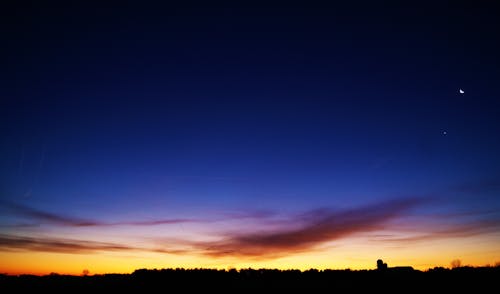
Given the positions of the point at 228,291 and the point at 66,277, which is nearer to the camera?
the point at 228,291

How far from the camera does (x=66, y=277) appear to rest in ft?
186

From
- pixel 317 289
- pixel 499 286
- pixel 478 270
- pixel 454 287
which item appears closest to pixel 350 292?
pixel 317 289

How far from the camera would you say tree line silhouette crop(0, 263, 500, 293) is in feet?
148

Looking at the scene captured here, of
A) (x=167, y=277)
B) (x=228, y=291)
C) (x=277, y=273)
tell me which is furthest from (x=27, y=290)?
(x=277, y=273)

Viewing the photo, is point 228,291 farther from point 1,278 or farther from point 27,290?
point 1,278

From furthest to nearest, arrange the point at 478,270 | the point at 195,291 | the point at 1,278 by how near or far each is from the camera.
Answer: the point at 1,278
the point at 478,270
the point at 195,291

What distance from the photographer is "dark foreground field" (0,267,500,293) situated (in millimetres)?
45031

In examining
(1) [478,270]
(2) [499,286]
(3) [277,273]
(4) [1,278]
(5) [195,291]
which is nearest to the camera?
(2) [499,286]

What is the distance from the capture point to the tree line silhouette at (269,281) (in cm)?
4525

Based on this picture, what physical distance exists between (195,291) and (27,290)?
1876cm

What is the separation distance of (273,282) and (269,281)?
76 cm

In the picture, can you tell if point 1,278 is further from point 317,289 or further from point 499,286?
point 499,286

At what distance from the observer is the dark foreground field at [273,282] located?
4503 cm

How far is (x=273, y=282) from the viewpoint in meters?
52.8
